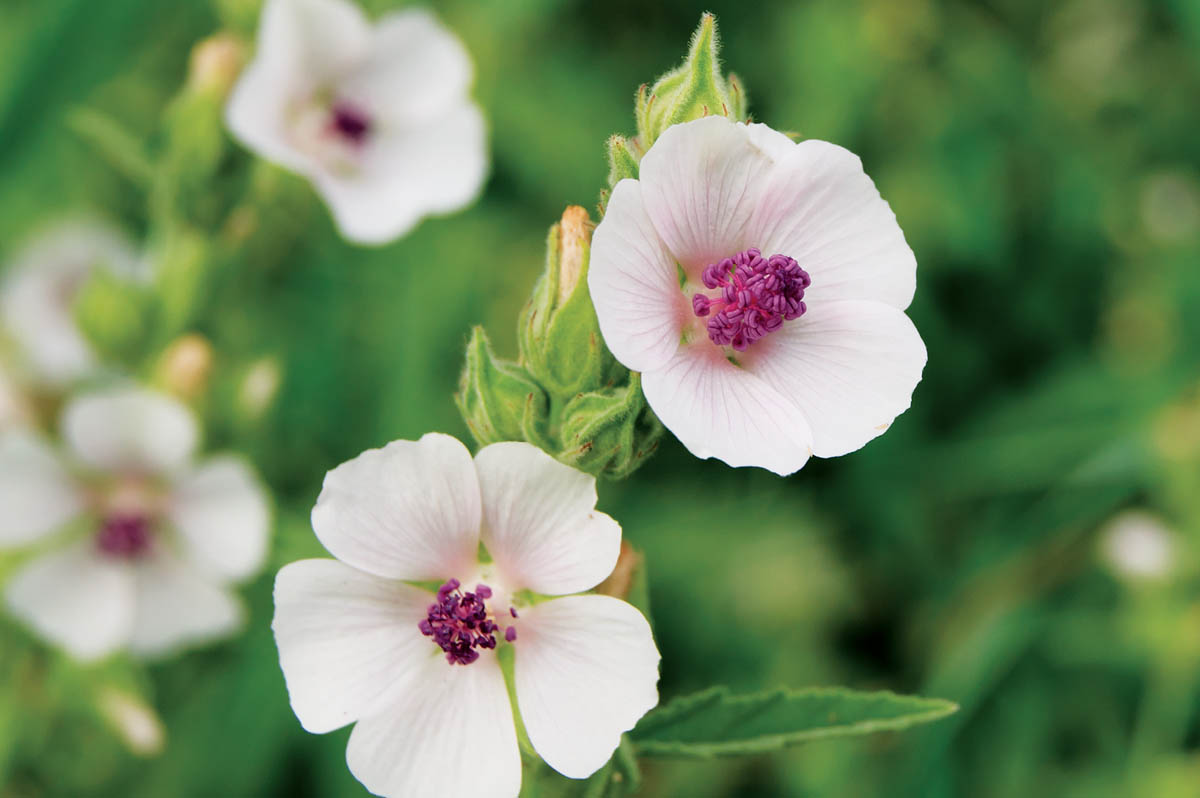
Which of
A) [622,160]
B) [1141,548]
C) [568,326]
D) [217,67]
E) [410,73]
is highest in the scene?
[410,73]

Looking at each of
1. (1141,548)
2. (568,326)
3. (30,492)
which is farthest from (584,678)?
(1141,548)


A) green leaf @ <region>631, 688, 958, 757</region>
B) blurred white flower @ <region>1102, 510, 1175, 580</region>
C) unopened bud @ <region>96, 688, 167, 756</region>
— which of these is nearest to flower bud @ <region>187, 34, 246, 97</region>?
unopened bud @ <region>96, 688, 167, 756</region>

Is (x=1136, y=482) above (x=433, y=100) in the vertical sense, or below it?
below

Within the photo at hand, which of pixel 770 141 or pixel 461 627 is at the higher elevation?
pixel 770 141

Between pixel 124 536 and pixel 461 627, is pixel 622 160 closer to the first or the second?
pixel 461 627

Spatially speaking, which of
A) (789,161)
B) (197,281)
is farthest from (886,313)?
(197,281)

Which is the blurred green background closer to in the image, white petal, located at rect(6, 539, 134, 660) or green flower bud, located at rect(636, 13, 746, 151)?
white petal, located at rect(6, 539, 134, 660)

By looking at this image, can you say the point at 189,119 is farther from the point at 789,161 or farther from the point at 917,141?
the point at 917,141
